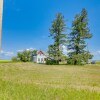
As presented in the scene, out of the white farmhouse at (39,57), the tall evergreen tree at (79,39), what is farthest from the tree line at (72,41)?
the white farmhouse at (39,57)

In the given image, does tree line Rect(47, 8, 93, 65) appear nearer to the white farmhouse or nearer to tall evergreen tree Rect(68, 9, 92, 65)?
tall evergreen tree Rect(68, 9, 92, 65)

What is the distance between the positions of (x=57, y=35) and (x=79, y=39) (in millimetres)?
5041

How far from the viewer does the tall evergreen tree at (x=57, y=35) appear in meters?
65.3

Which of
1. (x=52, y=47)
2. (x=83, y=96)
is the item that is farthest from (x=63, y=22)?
(x=83, y=96)

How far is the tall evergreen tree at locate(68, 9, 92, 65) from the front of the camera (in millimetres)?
62706

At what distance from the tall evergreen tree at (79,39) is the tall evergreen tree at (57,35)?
2.26 meters

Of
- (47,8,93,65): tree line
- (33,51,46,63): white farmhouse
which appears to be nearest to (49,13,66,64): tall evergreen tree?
(47,8,93,65): tree line

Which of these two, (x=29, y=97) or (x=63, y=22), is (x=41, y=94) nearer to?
(x=29, y=97)

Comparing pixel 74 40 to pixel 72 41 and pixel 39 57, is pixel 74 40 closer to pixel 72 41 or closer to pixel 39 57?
pixel 72 41

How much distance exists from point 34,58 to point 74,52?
43.5 metres

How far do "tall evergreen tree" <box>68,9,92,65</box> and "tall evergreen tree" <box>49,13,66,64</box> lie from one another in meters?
2.26

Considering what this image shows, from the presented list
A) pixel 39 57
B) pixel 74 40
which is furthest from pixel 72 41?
pixel 39 57

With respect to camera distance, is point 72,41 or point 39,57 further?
point 39,57

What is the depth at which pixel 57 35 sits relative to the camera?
67.3 metres
